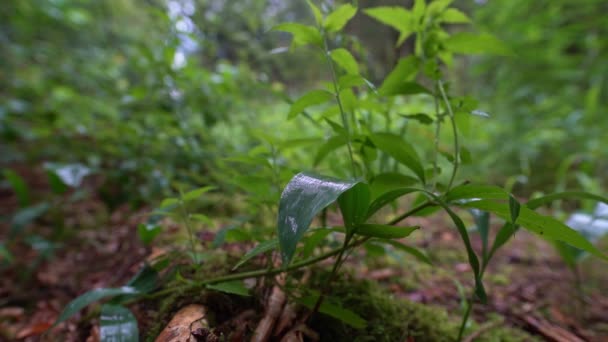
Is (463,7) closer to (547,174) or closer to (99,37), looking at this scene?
(547,174)

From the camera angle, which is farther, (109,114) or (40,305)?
(109,114)

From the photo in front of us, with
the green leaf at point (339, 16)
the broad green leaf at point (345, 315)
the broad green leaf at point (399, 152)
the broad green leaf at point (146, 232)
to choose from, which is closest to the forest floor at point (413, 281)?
the broad green leaf at point (146, 232)

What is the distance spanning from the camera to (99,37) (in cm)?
265

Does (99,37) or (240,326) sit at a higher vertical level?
(99,37)

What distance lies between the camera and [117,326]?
56 cm

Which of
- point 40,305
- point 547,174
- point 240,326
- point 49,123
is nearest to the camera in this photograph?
point 240,326

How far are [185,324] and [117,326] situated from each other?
0.12 m

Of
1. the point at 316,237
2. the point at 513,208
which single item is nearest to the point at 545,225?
the point at 513,208

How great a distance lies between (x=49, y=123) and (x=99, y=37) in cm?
138

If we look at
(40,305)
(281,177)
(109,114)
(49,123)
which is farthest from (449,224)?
(49,123)

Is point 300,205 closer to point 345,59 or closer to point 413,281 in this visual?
point 345,59

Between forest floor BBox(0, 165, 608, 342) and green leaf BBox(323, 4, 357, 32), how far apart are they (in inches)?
21.1

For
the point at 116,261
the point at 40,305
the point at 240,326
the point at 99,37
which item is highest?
the point at 99,37

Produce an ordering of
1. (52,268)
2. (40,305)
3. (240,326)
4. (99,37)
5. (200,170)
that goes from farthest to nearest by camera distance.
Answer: (99,37), (200,170), (52,268), (40,305), (240,326)
